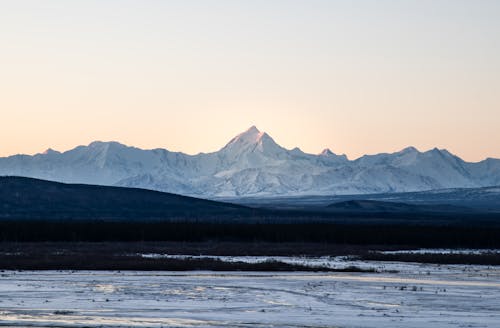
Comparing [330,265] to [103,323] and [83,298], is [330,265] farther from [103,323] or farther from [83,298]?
[103,323]

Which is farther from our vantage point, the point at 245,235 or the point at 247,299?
the point at 245,235

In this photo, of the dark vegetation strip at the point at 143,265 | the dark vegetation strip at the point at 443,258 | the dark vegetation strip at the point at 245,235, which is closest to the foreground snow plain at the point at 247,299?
the dark vegetation strip at the point at 143,265

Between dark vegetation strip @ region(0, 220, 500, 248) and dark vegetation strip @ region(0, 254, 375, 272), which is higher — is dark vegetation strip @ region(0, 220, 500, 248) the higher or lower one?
the higher one

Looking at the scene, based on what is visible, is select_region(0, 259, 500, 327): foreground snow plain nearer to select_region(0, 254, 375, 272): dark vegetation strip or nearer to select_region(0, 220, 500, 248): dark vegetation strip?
select_region(0, 254, 375, 272): dark vegetation strip

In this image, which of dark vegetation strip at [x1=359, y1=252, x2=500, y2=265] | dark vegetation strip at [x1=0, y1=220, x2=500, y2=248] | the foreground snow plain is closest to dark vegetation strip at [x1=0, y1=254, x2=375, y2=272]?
the foreground snow plain

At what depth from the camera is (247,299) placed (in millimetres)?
50062

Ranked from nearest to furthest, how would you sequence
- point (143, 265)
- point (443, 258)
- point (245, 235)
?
point (143, 265) < point (443, 258) < point (245, 235)

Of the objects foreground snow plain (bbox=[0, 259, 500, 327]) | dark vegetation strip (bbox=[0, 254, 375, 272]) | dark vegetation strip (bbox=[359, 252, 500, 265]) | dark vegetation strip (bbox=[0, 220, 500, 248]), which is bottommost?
foreground snow plain (bbox=[0, 259, 500, 327])

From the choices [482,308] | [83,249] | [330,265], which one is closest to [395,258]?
[330,265]

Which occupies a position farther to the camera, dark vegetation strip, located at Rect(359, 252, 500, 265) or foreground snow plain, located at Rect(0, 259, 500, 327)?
dark vegetation strip, located at Rect(359, 252, 500, 265)

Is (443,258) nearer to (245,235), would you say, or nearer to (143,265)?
(143,265)

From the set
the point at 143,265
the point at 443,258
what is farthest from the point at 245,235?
the point at 143,265

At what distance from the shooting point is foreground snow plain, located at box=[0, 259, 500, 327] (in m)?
41.7

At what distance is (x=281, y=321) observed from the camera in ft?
→ 136
